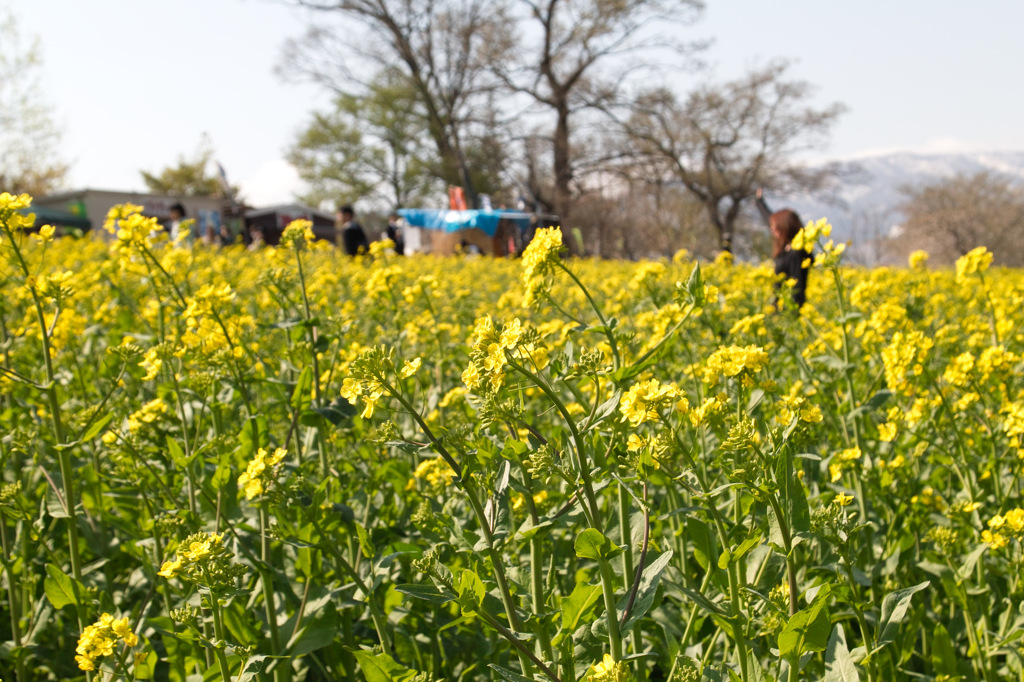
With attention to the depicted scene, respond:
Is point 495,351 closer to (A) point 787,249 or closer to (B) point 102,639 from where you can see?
(B) point 102,639

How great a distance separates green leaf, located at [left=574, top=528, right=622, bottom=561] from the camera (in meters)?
1.37

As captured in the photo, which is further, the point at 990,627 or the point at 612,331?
the point at 990,627

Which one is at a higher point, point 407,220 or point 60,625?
point 407,220

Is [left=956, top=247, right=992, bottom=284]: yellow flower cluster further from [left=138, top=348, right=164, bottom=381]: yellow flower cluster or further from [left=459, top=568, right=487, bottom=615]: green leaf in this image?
[left=138, top=348, right=164, bottom=381]: yellow flower cluster

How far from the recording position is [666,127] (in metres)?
31.0

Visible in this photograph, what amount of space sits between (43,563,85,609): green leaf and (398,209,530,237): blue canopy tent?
74.6 ft

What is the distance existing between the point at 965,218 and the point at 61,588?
133ft

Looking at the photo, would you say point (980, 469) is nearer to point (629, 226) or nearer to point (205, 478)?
point (205, 478)

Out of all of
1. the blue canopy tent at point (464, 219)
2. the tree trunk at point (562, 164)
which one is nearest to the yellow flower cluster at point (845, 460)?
the blue canopy tent at point (464, 219)

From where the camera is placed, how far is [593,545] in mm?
1401

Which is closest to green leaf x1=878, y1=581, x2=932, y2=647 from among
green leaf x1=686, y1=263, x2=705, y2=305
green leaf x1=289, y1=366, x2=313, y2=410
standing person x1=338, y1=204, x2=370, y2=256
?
green leaf x1=686, y1=263, x2=705, y2=305

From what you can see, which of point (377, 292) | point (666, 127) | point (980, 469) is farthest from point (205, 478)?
point (666, 127)

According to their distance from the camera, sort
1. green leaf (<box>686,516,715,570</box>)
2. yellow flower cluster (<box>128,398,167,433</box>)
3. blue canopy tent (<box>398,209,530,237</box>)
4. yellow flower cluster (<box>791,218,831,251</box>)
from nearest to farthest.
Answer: green leaf (<box>686,516,715,570</box>) → yellow flower cluster (<box>128,398,167,433</box>) → yellow flower cluster (<box>791,218,831,251</box>) → blue canopy tent (<box>398,209,530,237</box>)

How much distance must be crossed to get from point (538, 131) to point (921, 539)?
3041 cm
